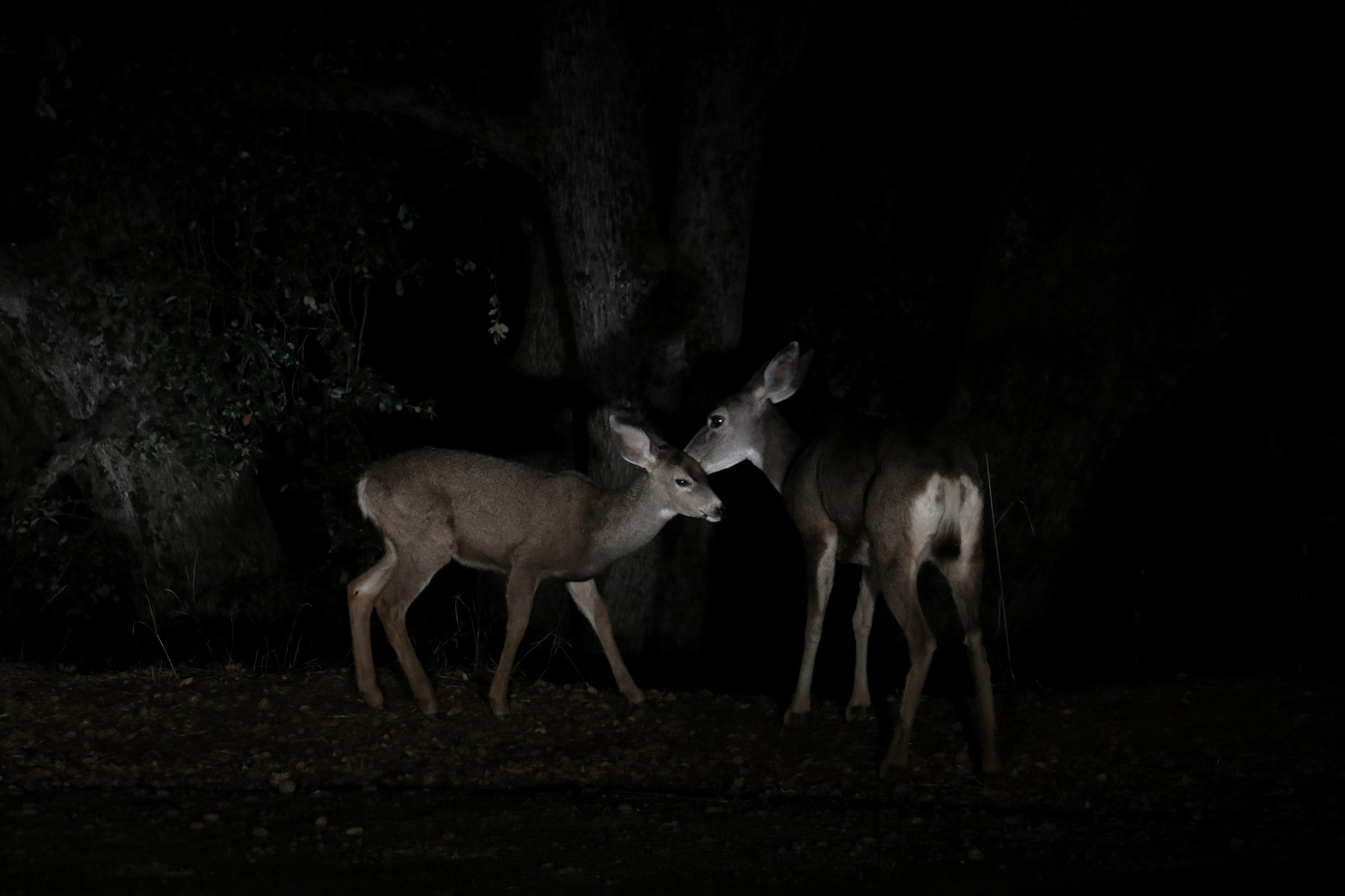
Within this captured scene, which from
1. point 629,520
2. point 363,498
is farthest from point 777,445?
point 363,498

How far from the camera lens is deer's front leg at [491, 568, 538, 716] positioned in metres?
7.86

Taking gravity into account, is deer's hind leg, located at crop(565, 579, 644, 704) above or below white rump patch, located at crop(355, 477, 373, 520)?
below

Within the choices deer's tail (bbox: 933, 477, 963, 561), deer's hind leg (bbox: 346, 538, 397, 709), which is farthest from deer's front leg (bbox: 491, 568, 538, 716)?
deer's tail (bbox: 933, 477, 963, 561)

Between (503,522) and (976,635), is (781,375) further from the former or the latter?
(976,635)

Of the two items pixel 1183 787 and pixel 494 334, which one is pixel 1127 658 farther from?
pixel 494 334

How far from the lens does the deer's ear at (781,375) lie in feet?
A: 30.2

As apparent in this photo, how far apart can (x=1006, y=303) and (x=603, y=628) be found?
11.7 feet

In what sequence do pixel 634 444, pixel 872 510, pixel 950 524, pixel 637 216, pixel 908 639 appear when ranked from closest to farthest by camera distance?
pixel 908 639 → pixel 950 524 → pixel 872 510 → pixel 634 444 → pixel 637 216

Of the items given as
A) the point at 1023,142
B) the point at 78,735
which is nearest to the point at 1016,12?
the point at 1023,142

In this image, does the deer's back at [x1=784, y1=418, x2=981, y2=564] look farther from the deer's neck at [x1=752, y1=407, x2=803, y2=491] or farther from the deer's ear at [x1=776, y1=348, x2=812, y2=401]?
the deer's ear at [x1=776, y1=348, x2=812, y2=401]

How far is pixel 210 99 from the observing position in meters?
8.90

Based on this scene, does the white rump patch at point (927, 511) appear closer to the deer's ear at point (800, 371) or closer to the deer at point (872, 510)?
the deer at point (872, 510)

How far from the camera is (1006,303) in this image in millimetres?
9594

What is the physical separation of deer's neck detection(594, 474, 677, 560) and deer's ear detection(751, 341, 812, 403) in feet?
4.38
